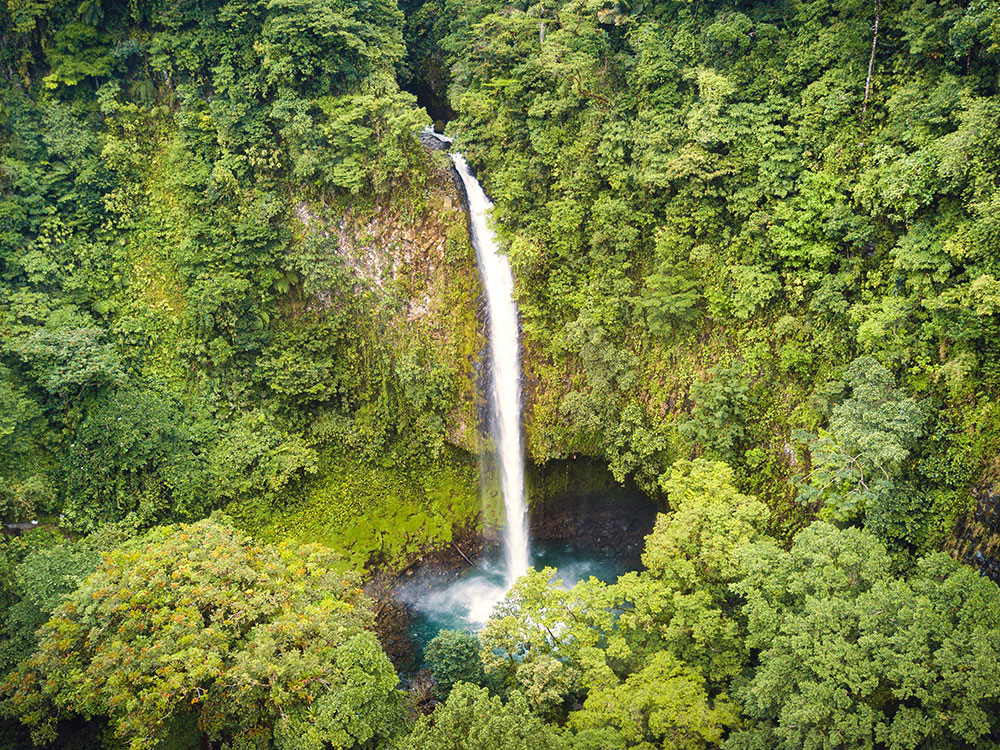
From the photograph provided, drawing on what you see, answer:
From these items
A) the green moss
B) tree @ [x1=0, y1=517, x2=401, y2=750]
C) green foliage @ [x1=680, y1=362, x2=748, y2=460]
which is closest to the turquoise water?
the green moss

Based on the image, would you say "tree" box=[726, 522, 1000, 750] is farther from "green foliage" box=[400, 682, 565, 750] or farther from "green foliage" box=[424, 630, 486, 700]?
"green foliage" box=[424, 630, 486, 700]

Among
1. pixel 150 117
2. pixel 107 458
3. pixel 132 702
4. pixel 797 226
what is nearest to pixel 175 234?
pixel 150 117

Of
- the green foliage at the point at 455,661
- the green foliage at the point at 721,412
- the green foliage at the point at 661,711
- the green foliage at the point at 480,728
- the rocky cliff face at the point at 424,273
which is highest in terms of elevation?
the rocky cliff face at the point at 424,273

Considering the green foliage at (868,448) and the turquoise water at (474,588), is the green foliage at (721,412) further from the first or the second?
the turquoise water at (474,588)

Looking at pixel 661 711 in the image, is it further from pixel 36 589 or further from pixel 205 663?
pixel 36 589

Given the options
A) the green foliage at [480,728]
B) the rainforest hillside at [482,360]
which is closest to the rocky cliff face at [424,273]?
the rainforest hillside at [482,360]

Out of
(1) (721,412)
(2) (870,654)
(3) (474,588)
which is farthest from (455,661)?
(1) (721,412)
